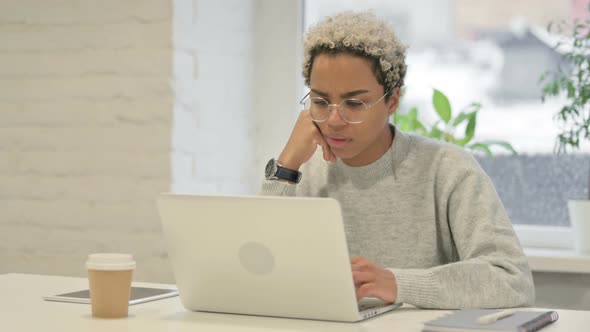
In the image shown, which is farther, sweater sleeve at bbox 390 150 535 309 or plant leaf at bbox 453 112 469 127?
plant leaf at bbox 453 112 469 127

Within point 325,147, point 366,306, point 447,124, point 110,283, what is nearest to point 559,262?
point 447,124

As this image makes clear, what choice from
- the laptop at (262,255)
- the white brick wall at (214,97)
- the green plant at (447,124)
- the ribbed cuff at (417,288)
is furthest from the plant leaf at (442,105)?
the laptop at (262,255)

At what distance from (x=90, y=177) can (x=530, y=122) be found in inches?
49.1

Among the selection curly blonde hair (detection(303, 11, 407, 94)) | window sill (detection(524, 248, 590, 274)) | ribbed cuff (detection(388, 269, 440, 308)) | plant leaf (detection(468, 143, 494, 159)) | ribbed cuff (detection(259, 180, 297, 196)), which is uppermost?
curly blonde hair (detection(303, 11, 407, 94))

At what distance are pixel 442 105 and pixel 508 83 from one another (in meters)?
0.24

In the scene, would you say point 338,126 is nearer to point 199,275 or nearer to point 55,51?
point 199,275

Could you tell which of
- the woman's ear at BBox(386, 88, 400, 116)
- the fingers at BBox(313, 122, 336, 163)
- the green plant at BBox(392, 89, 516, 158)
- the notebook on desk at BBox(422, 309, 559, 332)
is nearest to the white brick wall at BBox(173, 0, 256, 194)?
the green plant at BBox(392, 89, 516, 158)

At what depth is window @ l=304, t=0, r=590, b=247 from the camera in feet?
8.18

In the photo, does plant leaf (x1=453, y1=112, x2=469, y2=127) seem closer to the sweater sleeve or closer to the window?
the window

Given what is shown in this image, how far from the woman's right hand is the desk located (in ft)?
1.54

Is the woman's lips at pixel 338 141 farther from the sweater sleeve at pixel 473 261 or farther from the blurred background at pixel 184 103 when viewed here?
the blurred background at pixel 184 103

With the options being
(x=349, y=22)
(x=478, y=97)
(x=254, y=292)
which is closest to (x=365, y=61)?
(x=349, y=22)

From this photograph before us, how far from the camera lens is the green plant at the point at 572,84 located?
228 cm

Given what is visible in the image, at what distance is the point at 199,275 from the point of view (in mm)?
1302
